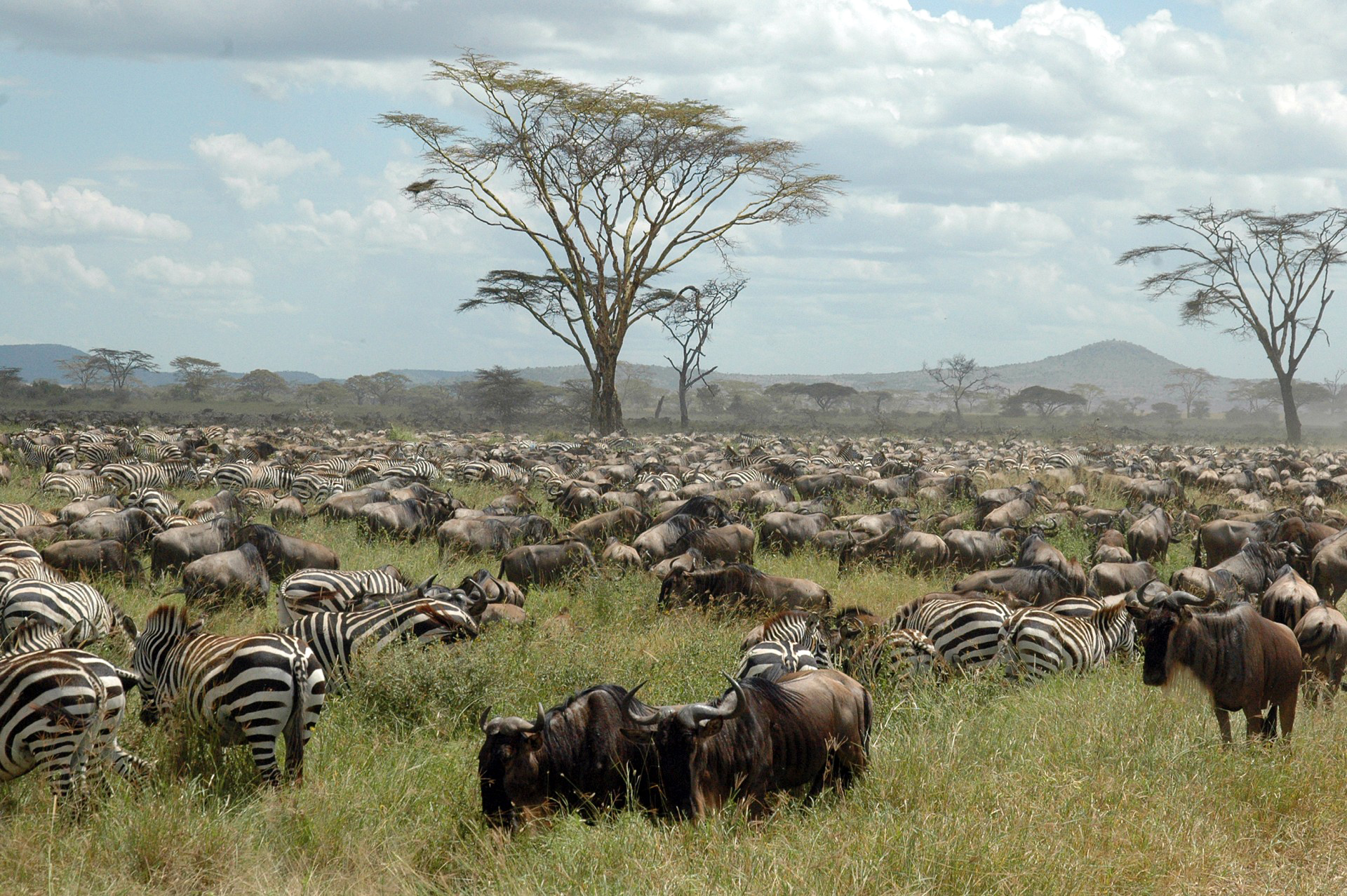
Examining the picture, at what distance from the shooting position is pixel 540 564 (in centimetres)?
1074

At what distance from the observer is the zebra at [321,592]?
7531mm

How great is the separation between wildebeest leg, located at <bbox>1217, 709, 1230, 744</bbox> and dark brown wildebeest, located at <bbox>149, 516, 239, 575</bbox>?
29.0 feet

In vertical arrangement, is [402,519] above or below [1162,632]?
below

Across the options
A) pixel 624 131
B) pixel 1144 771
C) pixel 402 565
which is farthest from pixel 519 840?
pixel 624 131

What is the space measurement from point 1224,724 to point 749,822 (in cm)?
280

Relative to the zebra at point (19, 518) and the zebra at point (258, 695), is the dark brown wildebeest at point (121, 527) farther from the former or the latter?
the zebra at point (258, 695)

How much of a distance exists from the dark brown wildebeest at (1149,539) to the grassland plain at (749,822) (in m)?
6.61

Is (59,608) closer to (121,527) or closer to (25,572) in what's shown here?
(25,572)

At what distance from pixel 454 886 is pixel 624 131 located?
1243 inches

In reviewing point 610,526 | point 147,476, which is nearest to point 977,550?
point 610,526

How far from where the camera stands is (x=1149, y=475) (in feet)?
69.7

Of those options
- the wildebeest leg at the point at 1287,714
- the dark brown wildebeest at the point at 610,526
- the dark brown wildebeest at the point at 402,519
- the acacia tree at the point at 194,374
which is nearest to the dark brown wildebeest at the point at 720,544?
the dark brown wildebeest at the point at 610,526

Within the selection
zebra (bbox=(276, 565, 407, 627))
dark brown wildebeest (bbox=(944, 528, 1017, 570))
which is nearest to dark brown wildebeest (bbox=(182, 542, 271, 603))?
zebra (bbox=(276, 565, 407, 627))

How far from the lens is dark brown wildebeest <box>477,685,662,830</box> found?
421 cm
